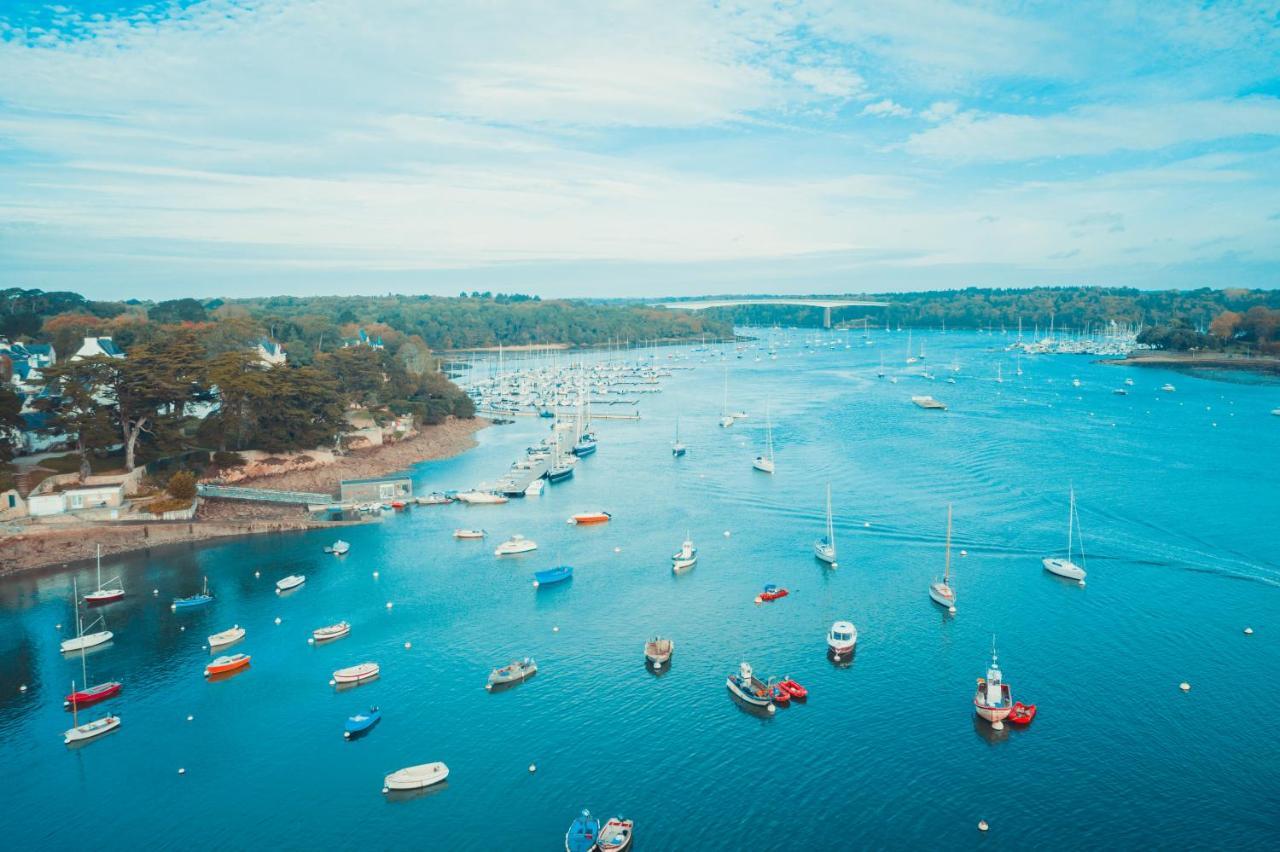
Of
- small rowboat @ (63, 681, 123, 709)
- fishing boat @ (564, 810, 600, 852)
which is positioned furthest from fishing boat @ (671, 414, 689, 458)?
fishing boat @ (564, 810, 600, 852)

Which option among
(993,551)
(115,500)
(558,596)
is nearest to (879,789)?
(558,596)

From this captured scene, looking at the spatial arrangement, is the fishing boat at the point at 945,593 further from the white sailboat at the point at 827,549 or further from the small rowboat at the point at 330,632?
the small rowboat at the point at 330,632

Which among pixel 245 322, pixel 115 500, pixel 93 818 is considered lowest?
pixel 93 818

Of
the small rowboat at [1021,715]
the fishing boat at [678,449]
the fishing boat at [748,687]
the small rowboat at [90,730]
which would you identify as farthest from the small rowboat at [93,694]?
the fishing boat at [678,449]

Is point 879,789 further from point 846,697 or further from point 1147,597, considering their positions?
point 1147,597

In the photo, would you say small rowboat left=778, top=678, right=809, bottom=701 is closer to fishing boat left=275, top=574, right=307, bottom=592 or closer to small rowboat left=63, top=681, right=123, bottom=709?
small rowboat left=63, top=681, right=123, bottom=709

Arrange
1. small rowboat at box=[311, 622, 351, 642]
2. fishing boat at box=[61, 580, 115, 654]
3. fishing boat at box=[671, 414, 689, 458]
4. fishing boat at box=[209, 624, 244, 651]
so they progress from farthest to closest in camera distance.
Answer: fishing boat at box=[671, 414, 689, 458] → small rowboat at box=[311, 622, 351, 642] → fishing boat at box=[209, 624, 244, 651] → fishing boat at box=[61, 580, 115, 654]

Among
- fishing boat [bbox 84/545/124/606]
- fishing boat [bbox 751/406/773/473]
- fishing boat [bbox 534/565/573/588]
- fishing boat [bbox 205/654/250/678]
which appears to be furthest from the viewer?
fishing boat [bbox 751/406/773/473]
